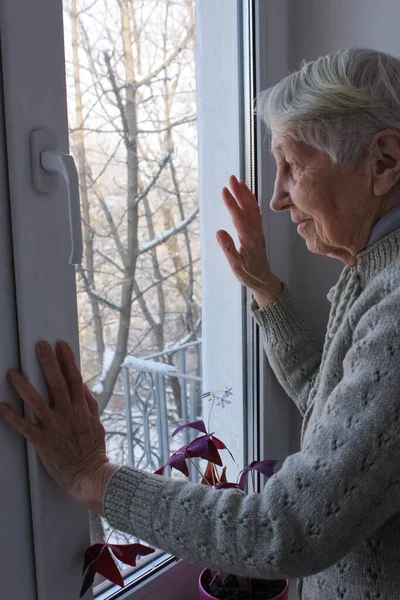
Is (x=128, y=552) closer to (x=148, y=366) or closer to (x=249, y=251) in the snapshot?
(x=249, y=251)

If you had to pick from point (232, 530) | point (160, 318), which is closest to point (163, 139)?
point (160, 318)

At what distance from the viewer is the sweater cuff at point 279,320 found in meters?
1.23

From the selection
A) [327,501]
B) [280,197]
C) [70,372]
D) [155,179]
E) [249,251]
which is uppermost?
[155,179]

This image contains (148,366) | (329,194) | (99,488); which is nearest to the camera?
(99,488)

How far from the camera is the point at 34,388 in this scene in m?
0.78

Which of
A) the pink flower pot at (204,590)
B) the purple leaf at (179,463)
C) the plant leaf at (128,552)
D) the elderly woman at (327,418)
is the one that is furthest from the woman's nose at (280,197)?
the pink flower pot at (204,590)

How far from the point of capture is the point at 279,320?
1229mm

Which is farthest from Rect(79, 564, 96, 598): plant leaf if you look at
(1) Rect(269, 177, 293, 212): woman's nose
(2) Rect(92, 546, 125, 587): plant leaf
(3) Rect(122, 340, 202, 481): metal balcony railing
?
(3) Rect(122, 340, 202, 481): metal balcony railing

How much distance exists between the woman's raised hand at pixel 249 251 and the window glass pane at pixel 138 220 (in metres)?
0.40

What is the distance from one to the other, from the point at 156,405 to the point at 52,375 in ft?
3.50

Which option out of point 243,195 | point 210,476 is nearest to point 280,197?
point 243,195

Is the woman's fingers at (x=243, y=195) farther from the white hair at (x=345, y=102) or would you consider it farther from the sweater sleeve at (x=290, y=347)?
the white hair at (x=345, y=102)

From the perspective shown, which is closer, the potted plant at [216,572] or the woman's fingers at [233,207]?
the potted plant at [216,572]

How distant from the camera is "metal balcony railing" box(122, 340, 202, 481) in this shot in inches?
70.6
